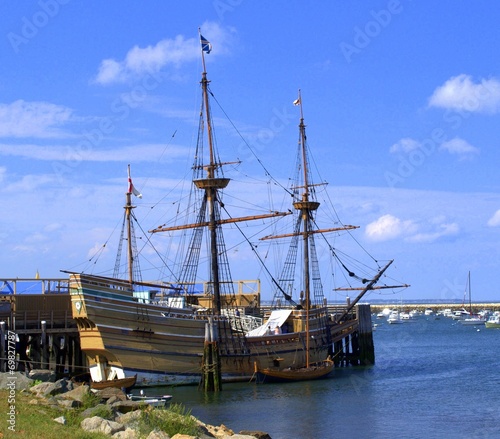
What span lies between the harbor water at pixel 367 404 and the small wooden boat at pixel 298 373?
22.2 inches

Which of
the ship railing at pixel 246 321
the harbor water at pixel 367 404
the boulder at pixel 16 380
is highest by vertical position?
the ship railing at pixel 246 321

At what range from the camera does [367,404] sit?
1510 inches

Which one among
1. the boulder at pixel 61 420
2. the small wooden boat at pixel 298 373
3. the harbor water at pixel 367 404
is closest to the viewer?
the boulder at pixel 61 420

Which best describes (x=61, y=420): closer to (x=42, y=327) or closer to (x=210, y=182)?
(x=42, y=327)

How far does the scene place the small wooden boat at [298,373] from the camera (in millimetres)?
45125

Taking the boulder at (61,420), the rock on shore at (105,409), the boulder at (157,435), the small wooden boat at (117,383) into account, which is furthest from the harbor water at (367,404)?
the boulder at (61,420)

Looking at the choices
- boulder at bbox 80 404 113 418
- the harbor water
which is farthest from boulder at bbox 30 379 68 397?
the harbor water

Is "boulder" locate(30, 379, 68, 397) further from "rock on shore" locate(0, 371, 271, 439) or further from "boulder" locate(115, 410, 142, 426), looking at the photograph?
"boulder" locate(115, 410, 142, 426)

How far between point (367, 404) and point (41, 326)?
15.7 metres

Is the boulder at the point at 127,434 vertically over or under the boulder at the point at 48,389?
under

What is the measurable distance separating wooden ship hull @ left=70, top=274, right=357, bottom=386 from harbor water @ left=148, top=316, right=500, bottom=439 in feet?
4.34

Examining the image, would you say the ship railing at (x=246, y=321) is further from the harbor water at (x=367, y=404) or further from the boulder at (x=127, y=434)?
the boulder at (x=127, y=434)

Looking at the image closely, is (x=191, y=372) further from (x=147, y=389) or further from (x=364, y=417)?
(x=364, y=417)

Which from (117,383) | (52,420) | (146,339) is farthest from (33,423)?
(146,339)
